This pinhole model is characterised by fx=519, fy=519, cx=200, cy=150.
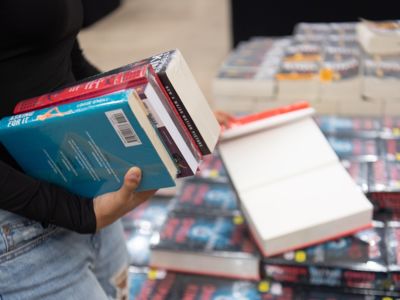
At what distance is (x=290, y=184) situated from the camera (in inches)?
49.0

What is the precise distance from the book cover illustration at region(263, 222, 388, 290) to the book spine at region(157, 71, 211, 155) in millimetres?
421

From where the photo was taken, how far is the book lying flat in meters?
1.17

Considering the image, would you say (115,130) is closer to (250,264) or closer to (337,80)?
(250,264)

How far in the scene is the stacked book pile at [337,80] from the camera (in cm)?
206

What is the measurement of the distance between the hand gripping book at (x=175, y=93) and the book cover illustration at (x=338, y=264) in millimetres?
418

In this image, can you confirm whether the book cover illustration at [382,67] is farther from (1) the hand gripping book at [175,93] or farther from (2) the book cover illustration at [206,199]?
(1) the hand gripping book at [175,93]

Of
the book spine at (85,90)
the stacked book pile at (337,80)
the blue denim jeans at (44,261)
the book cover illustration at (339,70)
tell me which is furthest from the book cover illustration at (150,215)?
the book cover illustration at (339,70)

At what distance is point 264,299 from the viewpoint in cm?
118

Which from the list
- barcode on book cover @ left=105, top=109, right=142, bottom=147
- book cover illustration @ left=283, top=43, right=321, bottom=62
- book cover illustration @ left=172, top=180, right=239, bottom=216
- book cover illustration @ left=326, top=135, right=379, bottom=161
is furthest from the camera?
book cover illustration @ left=283, top=43, right=321, bottom=62

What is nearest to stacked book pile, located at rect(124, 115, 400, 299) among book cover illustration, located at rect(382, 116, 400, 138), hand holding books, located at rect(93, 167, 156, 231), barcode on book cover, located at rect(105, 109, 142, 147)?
book cover illustration, located at rect(382, 116, 400, 138)

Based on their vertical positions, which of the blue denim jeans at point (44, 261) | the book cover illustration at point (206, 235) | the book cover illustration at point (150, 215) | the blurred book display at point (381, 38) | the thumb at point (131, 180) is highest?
the thumb at point (131, 180)

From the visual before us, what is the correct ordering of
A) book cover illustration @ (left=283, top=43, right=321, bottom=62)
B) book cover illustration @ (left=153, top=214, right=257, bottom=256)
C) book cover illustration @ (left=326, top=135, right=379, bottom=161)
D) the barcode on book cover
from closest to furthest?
1. the barcode on book cover
2. book cover illustration @ (left=153, top=214, right=257, bottom=256)
3. book cover illustration @ (left=326, top=135, right=379, bottom=161)
4. book cover illustration @ (left=283, top=43, right=321, bottom=62)

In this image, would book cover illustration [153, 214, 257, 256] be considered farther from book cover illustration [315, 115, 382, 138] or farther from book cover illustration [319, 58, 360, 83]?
book cover illustration [319, 58, 360, 83]

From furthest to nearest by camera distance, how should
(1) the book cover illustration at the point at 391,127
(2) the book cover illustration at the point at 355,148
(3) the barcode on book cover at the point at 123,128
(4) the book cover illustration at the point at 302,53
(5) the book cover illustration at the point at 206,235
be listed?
(4) the book cover illustration at the point at 302,53 → (1) the book cover illustration at the point at 391,127 → (2) the book cover illustration at the point at 355,148 → (5) the book cover illustration at the point at 206,235 → (3) the barcode on book cover at the point at 123,128
